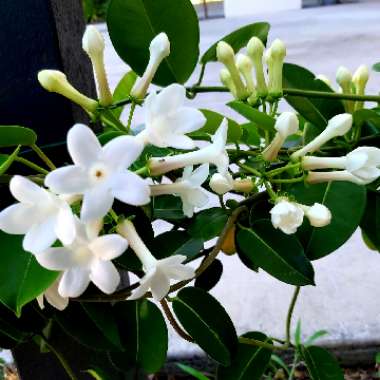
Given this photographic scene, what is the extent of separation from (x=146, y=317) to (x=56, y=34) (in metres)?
0.28

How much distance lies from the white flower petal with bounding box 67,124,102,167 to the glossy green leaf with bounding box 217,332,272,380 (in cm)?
39

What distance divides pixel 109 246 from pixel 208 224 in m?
0.19

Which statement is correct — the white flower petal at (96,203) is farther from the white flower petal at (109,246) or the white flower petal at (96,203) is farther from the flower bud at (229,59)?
the flower bud at (229,59)

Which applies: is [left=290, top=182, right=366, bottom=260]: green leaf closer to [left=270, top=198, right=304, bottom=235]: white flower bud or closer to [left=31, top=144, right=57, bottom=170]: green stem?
[left=270, top=198, right=304, bottom=235]: white flower bud

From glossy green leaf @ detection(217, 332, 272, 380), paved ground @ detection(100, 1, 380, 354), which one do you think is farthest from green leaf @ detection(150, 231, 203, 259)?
paved ground @ detection(100, 1, 380, 354)

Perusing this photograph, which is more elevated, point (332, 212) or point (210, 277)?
point (332, 212)

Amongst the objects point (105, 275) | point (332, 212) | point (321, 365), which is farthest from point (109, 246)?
point (321, 365)

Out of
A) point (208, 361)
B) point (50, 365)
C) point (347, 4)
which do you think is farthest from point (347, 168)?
point (347, 4)

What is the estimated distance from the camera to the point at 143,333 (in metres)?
0.53

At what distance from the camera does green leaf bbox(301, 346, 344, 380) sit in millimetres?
658

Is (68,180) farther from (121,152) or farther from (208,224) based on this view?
(208,224)

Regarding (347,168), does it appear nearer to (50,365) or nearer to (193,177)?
(193,177)

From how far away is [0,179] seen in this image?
400mm

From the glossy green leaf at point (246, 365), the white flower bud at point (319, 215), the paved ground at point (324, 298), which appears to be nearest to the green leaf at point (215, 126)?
the white flower bud at point (319, 215)
